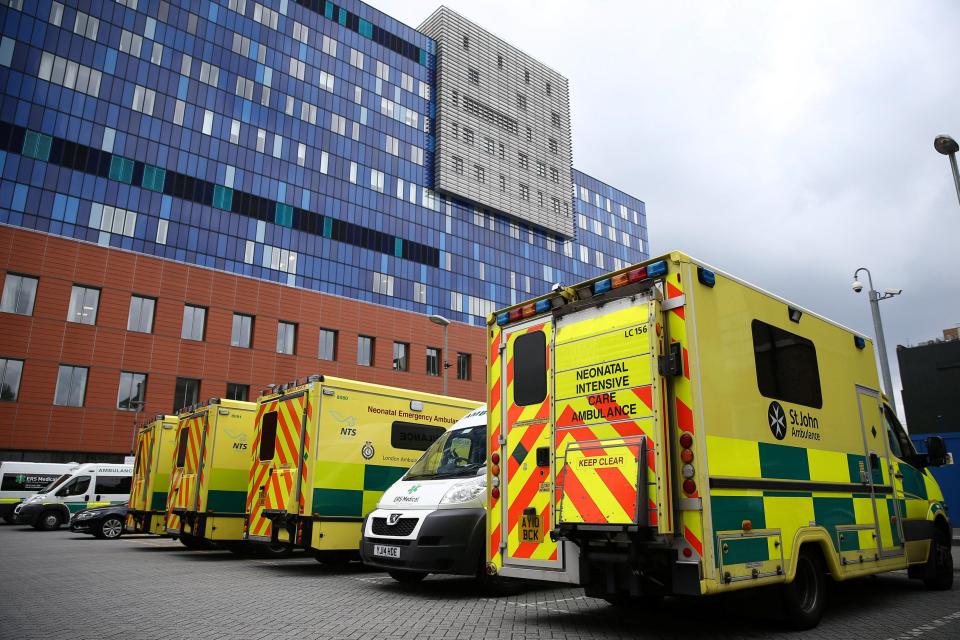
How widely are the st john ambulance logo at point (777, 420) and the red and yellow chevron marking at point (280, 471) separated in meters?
6.91

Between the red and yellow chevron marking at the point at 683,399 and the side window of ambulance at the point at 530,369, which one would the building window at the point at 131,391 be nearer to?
the side window of ambulance at the point at 530,369

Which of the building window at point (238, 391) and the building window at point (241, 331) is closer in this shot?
the building window at point (238, 391)

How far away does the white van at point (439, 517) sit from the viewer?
765 centimetres

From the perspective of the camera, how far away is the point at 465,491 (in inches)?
Result: 313

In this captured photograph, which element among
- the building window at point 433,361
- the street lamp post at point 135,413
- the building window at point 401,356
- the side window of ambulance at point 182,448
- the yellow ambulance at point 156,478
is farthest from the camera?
the building window at point 433,361

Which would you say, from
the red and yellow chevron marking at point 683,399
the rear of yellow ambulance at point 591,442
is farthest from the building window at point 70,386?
the red and yellow chevron marking at point 683,399

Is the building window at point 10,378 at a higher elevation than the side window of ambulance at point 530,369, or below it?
higher

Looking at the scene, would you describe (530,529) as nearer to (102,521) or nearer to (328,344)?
(102,521)

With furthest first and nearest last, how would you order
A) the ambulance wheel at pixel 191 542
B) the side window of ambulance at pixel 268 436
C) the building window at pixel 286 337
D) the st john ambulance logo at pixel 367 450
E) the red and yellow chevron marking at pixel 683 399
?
the building window at pixel 286 337
the ambulance wheel at pixel 191 542
the side window of ambulance at pixel 268 436
the st john ambulance logo at pixel 367 450
the red and yellow chevron marking at pixel 683 399

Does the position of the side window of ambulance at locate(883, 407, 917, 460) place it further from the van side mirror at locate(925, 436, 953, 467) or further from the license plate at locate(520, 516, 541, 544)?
the license plate at locate(520, 516, 541, 544)

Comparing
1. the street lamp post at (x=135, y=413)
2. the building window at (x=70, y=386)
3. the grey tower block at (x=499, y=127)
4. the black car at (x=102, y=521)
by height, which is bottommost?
the black car at (x=102, y=521)

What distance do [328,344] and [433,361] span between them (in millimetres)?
8260

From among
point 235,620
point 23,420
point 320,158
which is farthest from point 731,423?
point 320,158

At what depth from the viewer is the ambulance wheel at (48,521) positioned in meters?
22.9
